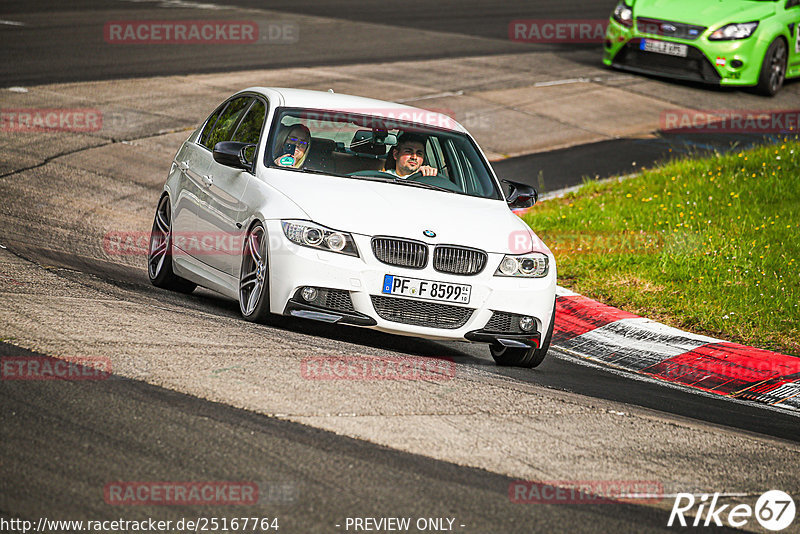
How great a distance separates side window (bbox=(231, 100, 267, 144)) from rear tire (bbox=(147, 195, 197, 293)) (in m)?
0.83

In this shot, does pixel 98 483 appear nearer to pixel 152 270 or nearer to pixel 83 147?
pixel 152 270

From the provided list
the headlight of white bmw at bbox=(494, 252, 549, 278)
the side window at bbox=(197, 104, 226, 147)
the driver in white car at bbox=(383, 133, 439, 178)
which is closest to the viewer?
the headlight of white bmw at bbox=(494, 252, 549, 278)

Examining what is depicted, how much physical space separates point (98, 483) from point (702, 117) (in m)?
15.7

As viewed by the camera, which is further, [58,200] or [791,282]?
[58,200]

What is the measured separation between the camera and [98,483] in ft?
14.1

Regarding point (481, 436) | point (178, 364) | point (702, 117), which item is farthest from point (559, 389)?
point (702, 117)
